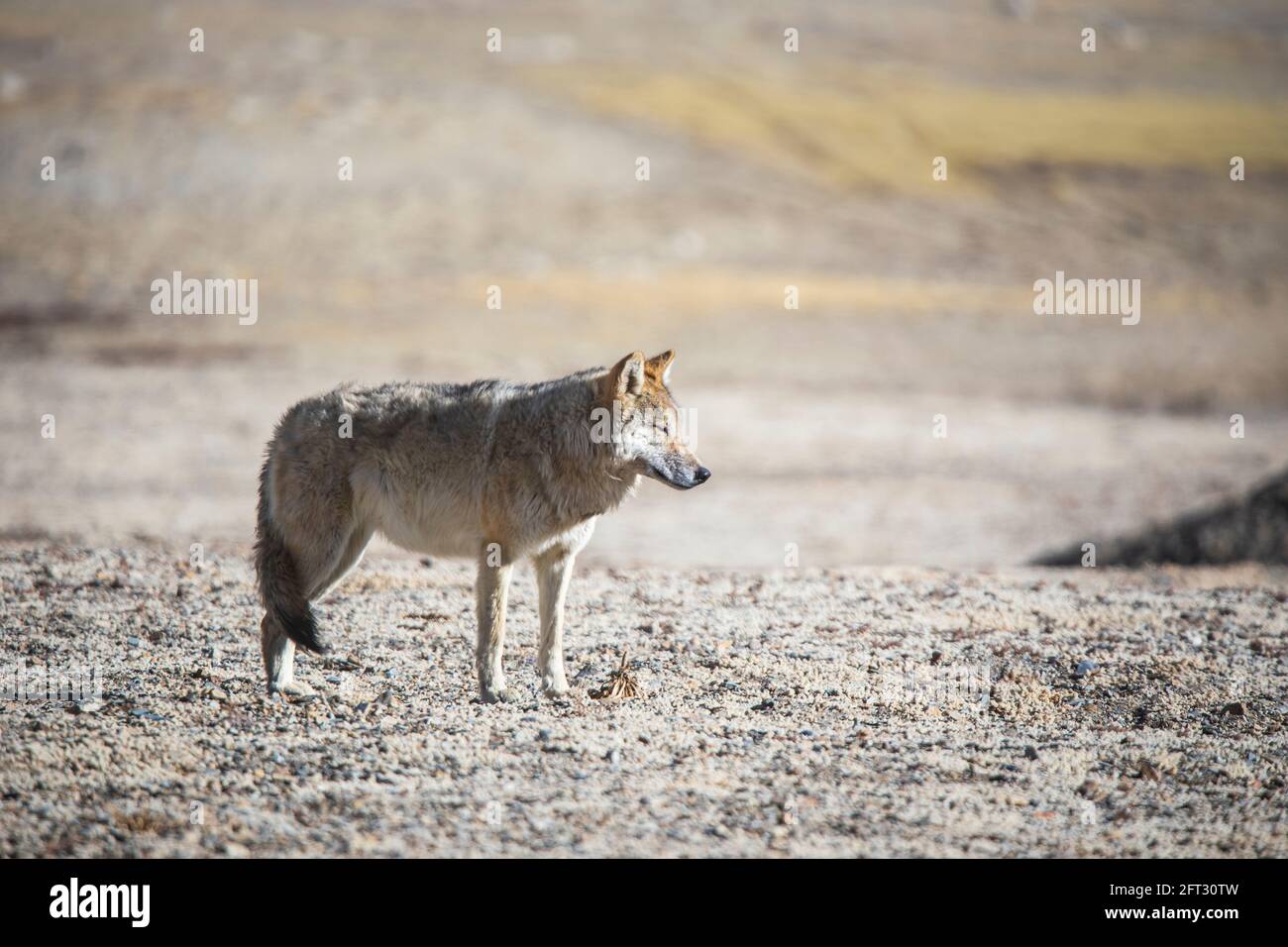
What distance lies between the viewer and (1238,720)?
8.43 meters

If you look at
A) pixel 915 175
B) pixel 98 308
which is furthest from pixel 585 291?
pixel 915 175

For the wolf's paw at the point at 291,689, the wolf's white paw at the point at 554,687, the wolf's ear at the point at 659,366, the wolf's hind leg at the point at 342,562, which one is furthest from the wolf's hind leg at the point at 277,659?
the wolf's ear at the point at 659,366

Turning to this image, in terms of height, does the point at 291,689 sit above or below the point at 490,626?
below

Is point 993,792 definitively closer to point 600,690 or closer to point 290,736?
point 600,690

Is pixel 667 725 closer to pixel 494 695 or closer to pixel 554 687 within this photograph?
pixel 554 687

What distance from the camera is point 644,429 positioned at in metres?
8.10

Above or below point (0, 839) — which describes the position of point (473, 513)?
above

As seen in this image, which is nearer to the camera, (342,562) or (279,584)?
(279,584)

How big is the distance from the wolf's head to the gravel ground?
56.7 inches

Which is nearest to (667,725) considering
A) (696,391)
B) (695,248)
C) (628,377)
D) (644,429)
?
(644,429)

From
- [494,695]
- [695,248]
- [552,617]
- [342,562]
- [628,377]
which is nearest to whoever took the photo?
[628,377]

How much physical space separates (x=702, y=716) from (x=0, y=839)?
3813mm

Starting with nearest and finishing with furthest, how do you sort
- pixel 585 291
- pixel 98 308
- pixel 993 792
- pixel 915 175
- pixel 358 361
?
pixel 993 792 → pixel 358 361 → pixel 98 308 → pixel 585 291 → pixel 915 175

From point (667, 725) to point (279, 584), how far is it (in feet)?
7.93
